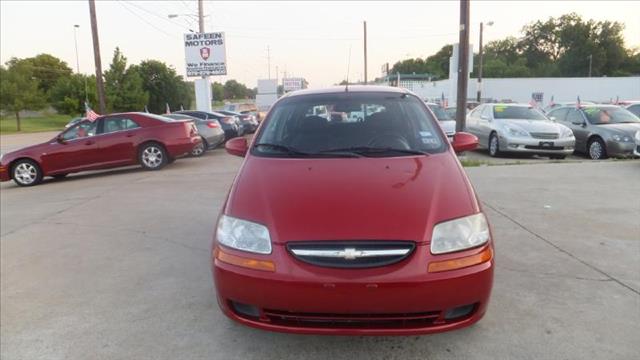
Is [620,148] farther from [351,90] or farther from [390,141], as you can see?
[390,141]

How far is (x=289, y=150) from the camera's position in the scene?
12.2 feet

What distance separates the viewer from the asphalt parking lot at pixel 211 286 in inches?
123

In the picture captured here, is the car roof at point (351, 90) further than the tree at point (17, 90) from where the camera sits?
No

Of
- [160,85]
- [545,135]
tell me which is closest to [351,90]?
[545,135]

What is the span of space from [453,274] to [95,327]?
98.5 inches

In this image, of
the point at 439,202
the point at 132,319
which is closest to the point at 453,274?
the point at 439,202

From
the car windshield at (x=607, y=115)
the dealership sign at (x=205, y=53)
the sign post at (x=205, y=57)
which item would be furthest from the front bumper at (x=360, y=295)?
the dealership sign at (x=205, y=53)

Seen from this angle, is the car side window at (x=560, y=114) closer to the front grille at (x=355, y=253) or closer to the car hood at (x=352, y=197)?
the car hood at (x=352, y=197)

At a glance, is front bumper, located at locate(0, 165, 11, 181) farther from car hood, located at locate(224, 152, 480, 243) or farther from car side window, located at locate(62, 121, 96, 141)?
car hood, located at locate(224, 152, 480, 243)

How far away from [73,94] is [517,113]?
4634 cm

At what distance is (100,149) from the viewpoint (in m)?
12.0

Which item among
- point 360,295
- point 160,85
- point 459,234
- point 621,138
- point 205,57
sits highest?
point 205,57

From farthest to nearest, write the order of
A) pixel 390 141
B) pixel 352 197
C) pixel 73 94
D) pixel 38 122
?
pixel 38 122, pixel 73 94, pixel 390 141, pixel 352 197

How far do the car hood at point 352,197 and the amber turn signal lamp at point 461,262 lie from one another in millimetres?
159
